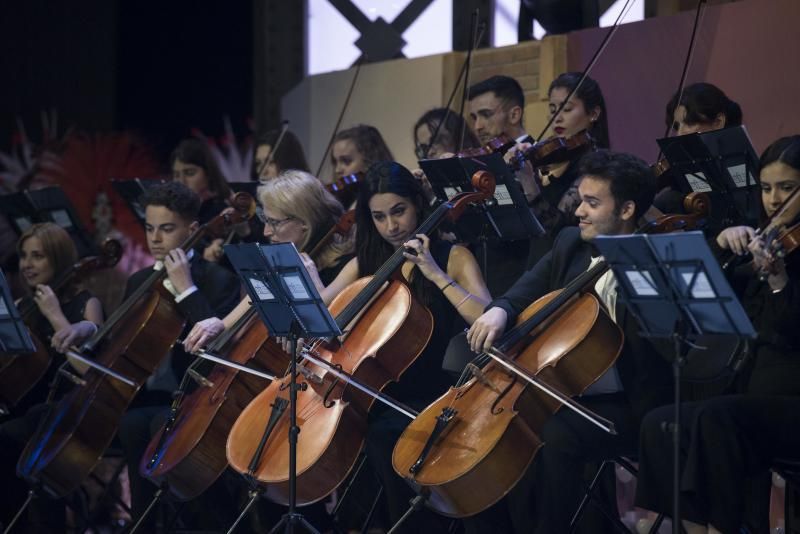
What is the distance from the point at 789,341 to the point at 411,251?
1110mm

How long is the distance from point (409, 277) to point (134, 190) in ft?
5.19

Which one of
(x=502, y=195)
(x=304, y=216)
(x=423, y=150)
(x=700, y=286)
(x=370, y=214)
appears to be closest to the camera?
(x=700, y=286)

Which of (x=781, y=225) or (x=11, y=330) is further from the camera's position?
(x=11, y=330)

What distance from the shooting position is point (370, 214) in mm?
3961

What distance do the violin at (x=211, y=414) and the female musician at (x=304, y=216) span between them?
28 cm

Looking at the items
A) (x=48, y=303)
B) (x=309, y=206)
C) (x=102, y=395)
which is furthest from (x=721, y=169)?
(x=48, y=303)

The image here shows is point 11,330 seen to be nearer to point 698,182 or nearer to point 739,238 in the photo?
point 698,182

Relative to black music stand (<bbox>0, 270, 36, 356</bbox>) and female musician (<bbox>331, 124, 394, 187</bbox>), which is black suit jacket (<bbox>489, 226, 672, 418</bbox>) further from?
black music stand (<bbox>0, 270, 36, 356</bbox>)

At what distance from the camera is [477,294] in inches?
147

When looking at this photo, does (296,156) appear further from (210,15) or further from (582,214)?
(210,15)

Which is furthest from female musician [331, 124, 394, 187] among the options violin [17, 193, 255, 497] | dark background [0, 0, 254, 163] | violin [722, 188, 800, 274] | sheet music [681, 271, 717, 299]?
dark background [0, 0, 254, 163]

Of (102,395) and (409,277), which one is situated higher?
(409,277)

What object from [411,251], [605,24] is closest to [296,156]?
[605,24]

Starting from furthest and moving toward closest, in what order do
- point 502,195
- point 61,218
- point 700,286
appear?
point 61,218 → point 502,195 → point 700,286
